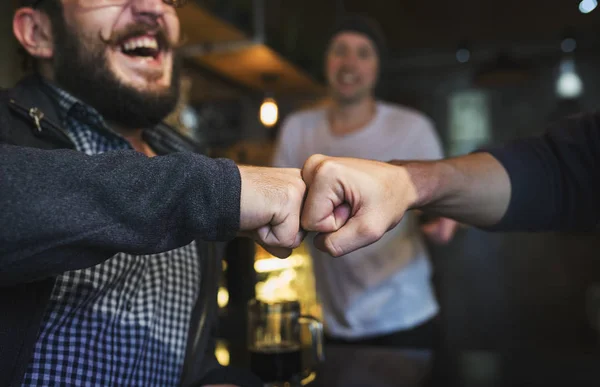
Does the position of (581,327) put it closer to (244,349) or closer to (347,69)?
(347,69)

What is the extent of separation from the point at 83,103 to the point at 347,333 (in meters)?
1.20

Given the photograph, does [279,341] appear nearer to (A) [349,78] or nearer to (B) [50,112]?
(B) [50,112]

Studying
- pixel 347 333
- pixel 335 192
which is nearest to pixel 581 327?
pixel 347 333

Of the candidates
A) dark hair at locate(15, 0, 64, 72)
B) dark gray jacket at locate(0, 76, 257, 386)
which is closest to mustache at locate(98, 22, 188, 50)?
dark hair at locate(15, 0, 64, 72)

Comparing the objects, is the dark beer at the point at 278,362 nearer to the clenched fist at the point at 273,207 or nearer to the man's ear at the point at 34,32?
the clenched fist at the point at 273,207

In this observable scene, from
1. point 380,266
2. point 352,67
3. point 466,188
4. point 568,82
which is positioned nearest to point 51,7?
point 466,188

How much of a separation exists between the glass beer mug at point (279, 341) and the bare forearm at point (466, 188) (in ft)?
1.03

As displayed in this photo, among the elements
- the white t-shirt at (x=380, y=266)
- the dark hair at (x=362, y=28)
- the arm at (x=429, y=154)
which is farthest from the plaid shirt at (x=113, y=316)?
the dark hair at (x=362, y=28)

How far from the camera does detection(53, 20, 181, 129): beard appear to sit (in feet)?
3.55

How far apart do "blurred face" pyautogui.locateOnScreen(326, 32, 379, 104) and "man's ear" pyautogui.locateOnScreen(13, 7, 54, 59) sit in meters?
1.12

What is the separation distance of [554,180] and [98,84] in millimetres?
900

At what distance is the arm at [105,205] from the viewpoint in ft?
1.94

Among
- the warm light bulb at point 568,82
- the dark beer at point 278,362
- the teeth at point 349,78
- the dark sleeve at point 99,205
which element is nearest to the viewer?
the dark sleeve at point 99,205

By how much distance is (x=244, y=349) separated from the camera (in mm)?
1355
